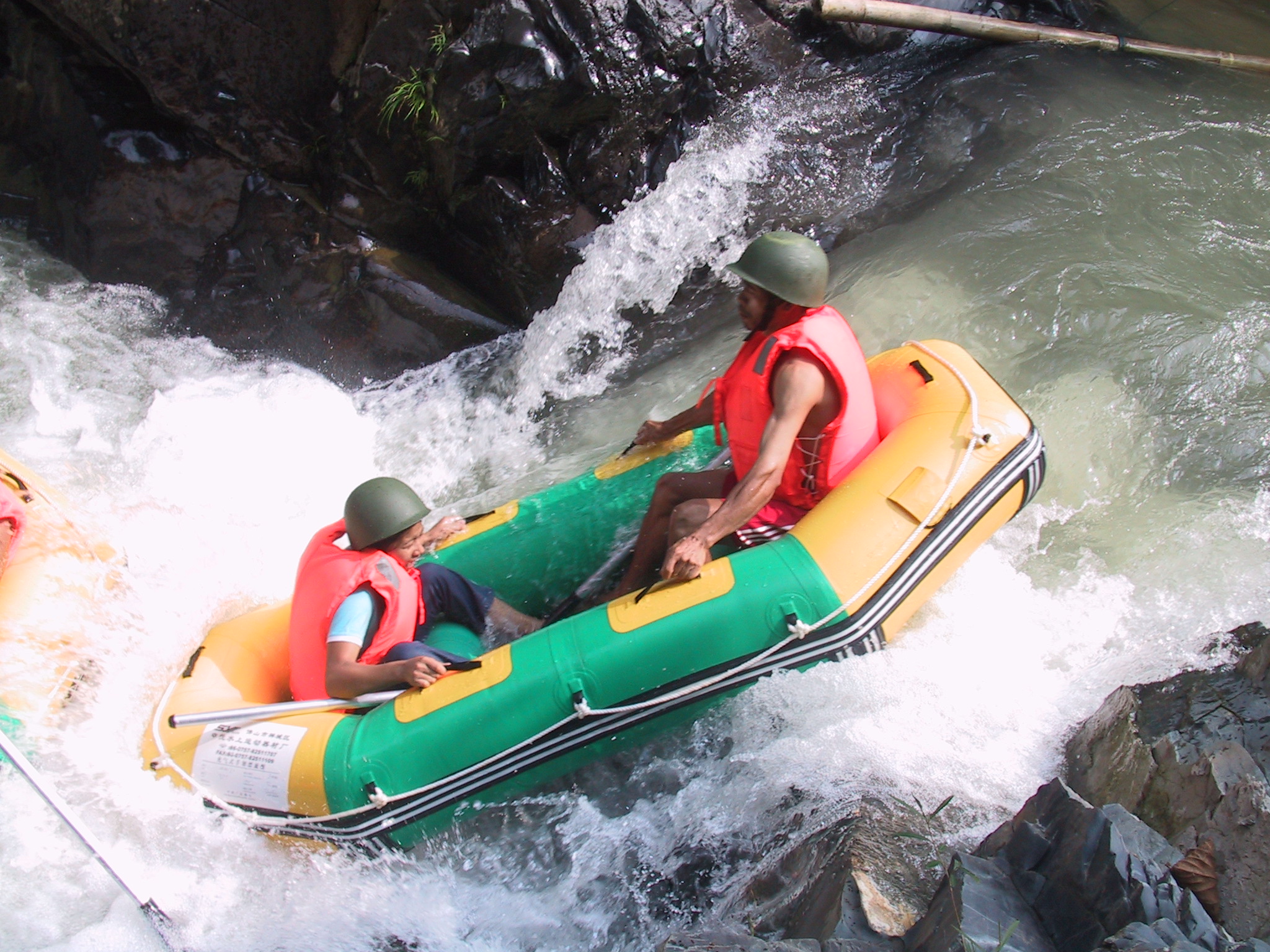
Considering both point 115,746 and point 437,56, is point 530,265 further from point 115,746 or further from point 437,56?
point 115,746

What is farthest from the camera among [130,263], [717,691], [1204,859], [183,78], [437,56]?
[130,263]

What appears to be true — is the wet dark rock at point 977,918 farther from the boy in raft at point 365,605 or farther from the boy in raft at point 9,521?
the boy in raft at point 9,521

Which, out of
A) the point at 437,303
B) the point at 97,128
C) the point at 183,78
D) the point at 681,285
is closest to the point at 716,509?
the point at 681,285

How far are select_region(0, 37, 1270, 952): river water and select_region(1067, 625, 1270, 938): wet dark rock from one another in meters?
0.19

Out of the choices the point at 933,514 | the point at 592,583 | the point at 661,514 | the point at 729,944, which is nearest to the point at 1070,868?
the point at 729,944

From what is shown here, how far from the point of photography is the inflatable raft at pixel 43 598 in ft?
9.90

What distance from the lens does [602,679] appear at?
2.80 meters

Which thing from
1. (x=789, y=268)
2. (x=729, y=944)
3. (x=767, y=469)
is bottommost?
(x=729, y=944)

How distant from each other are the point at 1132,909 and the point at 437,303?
4652 millimetres

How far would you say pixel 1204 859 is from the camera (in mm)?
2193

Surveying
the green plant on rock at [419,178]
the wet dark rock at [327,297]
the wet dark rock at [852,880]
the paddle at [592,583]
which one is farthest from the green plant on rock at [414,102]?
the wet dark rock at [852,880]

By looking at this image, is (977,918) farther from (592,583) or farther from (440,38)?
(440,38)

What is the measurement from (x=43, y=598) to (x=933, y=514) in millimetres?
3014

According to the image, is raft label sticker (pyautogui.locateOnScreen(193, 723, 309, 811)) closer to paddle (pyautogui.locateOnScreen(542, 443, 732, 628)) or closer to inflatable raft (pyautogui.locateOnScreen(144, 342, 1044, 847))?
inflatable raft (pyautogui.locateOnScreen(144, 342, 1044, 847))
